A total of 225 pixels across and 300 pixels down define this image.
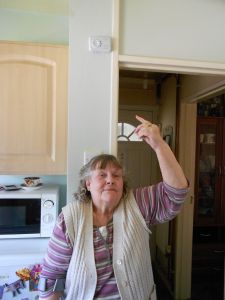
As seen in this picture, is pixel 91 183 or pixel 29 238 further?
pixel 29 238

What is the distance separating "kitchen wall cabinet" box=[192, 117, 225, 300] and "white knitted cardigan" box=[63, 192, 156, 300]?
2278mm

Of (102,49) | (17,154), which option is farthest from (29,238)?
(102,49)

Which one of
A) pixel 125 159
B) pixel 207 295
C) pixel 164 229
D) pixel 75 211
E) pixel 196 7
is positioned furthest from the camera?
pixel 125 159

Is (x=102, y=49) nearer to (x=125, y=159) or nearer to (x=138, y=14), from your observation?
(x=138, y=14)

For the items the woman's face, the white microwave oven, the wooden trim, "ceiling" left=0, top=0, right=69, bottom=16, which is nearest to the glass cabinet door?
the wooden trim

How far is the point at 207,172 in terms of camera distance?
3166 mm

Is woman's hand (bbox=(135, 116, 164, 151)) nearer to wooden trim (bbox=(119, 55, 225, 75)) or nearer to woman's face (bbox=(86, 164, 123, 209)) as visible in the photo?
woman's face (bbox=(86, 164, 123, 209))

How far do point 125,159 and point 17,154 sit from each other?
5.92ft

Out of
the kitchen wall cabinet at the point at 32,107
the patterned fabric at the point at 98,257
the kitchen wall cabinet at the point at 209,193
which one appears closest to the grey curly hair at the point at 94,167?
the patterned fabric at the point at 98,257

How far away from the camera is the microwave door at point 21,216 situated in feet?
4.49

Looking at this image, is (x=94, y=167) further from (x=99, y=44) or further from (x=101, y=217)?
(x=99, y=44)

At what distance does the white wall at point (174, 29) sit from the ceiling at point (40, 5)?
56cm

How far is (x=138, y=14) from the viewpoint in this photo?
125 centimetres

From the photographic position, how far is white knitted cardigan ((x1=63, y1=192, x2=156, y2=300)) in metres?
0.94
